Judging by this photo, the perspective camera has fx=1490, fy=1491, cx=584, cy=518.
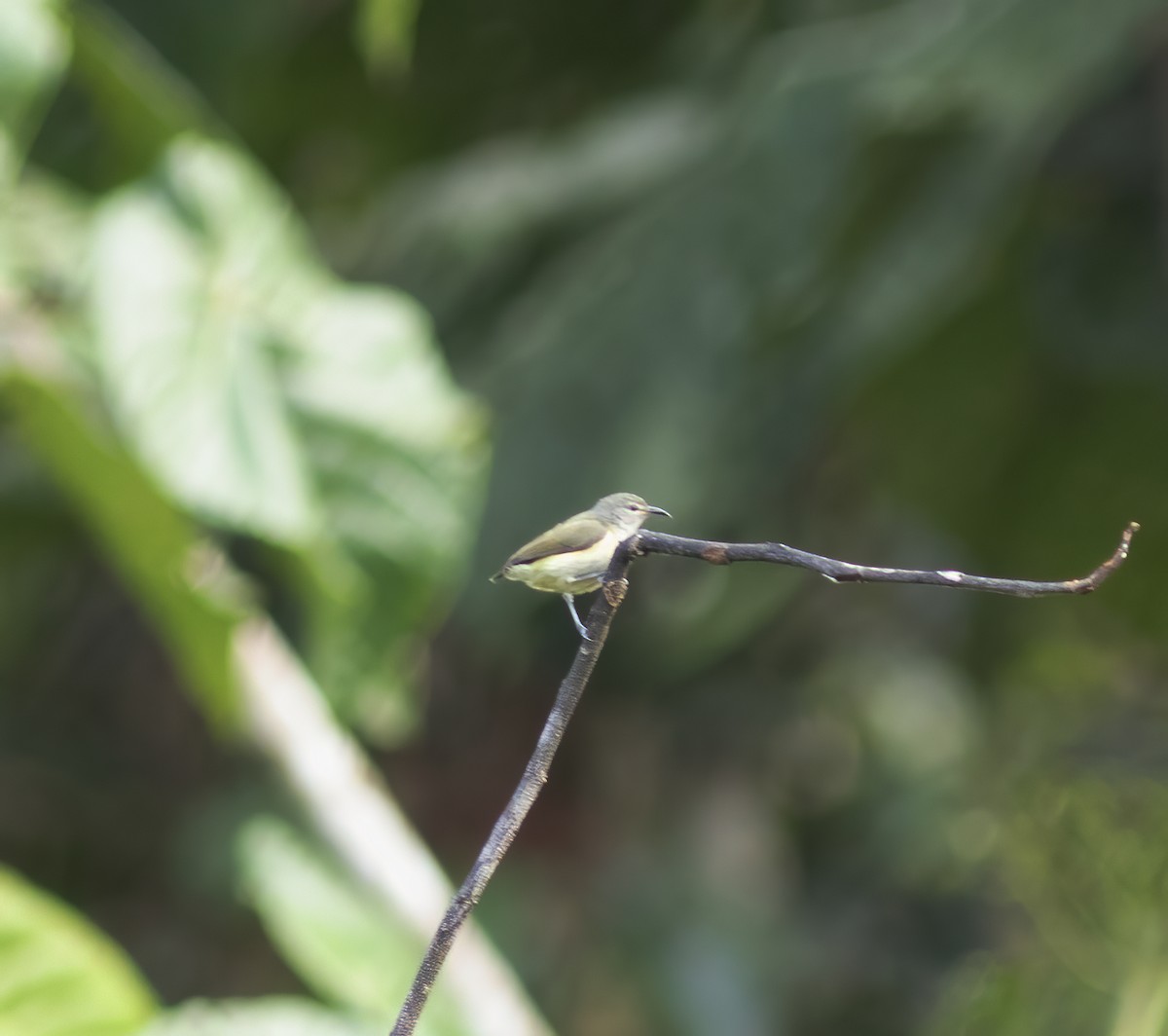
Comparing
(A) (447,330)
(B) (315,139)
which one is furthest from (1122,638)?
(B) (315,139)

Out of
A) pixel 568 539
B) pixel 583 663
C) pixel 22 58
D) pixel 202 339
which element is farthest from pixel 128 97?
pixel 583 663

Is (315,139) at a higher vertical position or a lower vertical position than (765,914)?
higher

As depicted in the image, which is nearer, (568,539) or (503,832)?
(503,832)

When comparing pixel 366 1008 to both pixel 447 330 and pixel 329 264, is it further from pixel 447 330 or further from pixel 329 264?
pixel 329 264

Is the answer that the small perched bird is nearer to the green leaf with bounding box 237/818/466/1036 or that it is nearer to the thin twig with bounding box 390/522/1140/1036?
the thin twig with bounding box 390/522/1140/1036

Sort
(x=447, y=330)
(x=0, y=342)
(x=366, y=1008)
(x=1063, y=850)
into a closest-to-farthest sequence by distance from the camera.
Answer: (x=0, y=342)
(x=366, y=1008)
(x=1063, y=850)
(x=447, y=330)

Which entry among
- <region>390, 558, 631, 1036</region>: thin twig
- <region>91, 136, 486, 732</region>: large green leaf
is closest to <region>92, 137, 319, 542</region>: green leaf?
<region>91, 136, 486, 732</region>: large green leaf

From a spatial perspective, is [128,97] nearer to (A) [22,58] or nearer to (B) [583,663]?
(A) [22,58]
